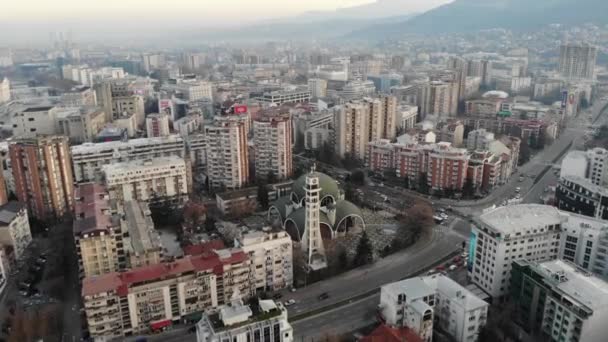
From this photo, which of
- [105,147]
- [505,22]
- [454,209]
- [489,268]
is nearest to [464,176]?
[454,209]

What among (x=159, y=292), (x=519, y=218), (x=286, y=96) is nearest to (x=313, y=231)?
(x=159, y=292)

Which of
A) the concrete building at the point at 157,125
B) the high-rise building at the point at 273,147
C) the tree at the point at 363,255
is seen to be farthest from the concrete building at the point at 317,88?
the tree at the point at 363,255

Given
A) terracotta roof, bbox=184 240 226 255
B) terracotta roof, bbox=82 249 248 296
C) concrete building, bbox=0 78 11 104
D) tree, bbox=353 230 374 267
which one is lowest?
tree, bbox=353 230 374 267

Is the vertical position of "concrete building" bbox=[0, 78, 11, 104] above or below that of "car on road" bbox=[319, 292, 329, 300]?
above

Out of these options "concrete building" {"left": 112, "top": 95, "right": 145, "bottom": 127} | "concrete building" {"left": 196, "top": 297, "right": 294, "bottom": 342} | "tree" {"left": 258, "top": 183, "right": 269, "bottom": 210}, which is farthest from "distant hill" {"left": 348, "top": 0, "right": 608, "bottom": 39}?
"concrete building" {"left": 196, "top": 297, "right": 294, "bottom": 342}

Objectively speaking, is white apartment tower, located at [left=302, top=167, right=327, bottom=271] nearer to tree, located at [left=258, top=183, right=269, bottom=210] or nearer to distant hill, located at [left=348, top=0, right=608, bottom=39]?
tree, located at [left=258, top=183, right=269, bottom=210]
